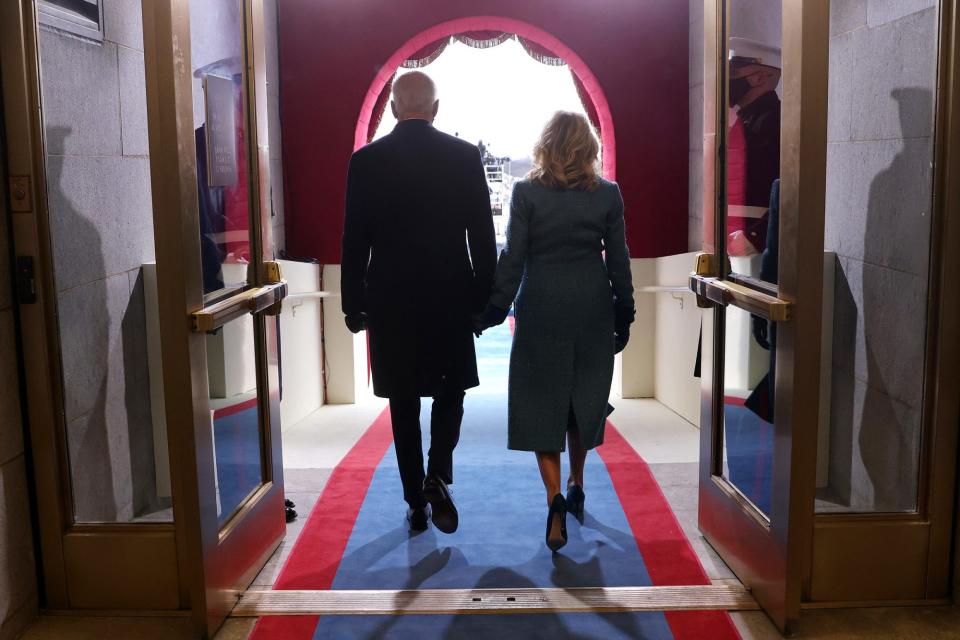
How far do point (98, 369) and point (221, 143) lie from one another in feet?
2.44

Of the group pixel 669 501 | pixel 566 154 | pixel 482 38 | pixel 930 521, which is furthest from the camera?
Answer: pixel 482 38

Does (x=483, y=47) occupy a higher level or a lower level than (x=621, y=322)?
higher

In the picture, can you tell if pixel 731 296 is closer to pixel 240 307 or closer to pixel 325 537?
pixel 240 307

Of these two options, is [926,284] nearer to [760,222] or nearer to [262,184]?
[760,222]

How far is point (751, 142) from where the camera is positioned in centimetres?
299

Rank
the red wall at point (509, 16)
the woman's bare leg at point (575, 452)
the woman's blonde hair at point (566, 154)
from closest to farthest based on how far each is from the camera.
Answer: the woman's blonde hair at point (566, 154), the woman's bare leg at point (575, 452), the red wall at point (509, 16)

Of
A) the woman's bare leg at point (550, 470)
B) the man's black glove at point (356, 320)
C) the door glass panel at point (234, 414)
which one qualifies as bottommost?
the woman's bare leg at point (550, 470)

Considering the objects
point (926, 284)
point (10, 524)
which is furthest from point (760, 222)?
point (10, 524)

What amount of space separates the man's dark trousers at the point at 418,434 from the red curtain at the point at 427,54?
323 cm

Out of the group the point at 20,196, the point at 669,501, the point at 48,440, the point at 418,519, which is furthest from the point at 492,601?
the point at 20,196

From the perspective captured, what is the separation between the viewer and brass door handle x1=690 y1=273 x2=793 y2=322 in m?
2.54

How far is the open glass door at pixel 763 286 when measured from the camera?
249 centimetres

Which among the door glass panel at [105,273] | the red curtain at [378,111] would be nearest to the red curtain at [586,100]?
the red curtain at [378,111]

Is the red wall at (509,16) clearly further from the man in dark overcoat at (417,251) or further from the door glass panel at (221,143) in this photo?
the door glass panel at (221,143)
